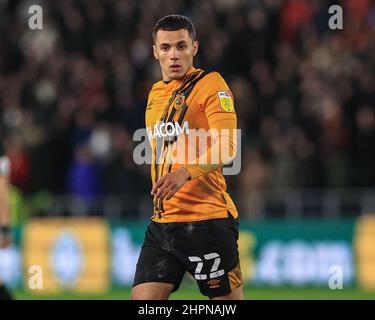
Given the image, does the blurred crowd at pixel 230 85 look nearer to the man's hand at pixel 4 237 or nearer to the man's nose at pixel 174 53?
the man's hand at pixel 4 237

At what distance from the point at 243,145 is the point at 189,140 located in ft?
31.9

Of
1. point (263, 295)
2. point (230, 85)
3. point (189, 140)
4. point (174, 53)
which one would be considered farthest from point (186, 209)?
point (230, 85)

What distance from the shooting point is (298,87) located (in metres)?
17.1

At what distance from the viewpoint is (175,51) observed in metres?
6.87

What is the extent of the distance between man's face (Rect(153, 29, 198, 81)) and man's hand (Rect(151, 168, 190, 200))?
835 mm

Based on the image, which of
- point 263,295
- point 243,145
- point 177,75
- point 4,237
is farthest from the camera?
point 243,145

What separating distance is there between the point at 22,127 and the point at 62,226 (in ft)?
7.75

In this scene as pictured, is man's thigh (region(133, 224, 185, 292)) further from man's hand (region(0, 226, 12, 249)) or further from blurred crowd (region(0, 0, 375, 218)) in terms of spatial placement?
blurred crowd (region(0, 0, 375, 218))

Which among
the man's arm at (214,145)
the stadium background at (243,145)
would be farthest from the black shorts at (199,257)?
the stadium background at (243,145)

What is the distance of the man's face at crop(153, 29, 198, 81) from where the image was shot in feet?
22.6

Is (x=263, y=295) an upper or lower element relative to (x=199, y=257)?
lower

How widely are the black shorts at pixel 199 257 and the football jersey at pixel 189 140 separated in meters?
0.07

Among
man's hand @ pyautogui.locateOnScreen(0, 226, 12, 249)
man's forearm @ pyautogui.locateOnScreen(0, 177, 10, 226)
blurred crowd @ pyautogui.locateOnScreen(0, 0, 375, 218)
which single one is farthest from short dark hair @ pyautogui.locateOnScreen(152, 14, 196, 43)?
blurred crowd @ pyautogui.locateOnScreen(0, 0, 375, 218)

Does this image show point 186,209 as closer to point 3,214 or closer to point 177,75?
point 177,75
